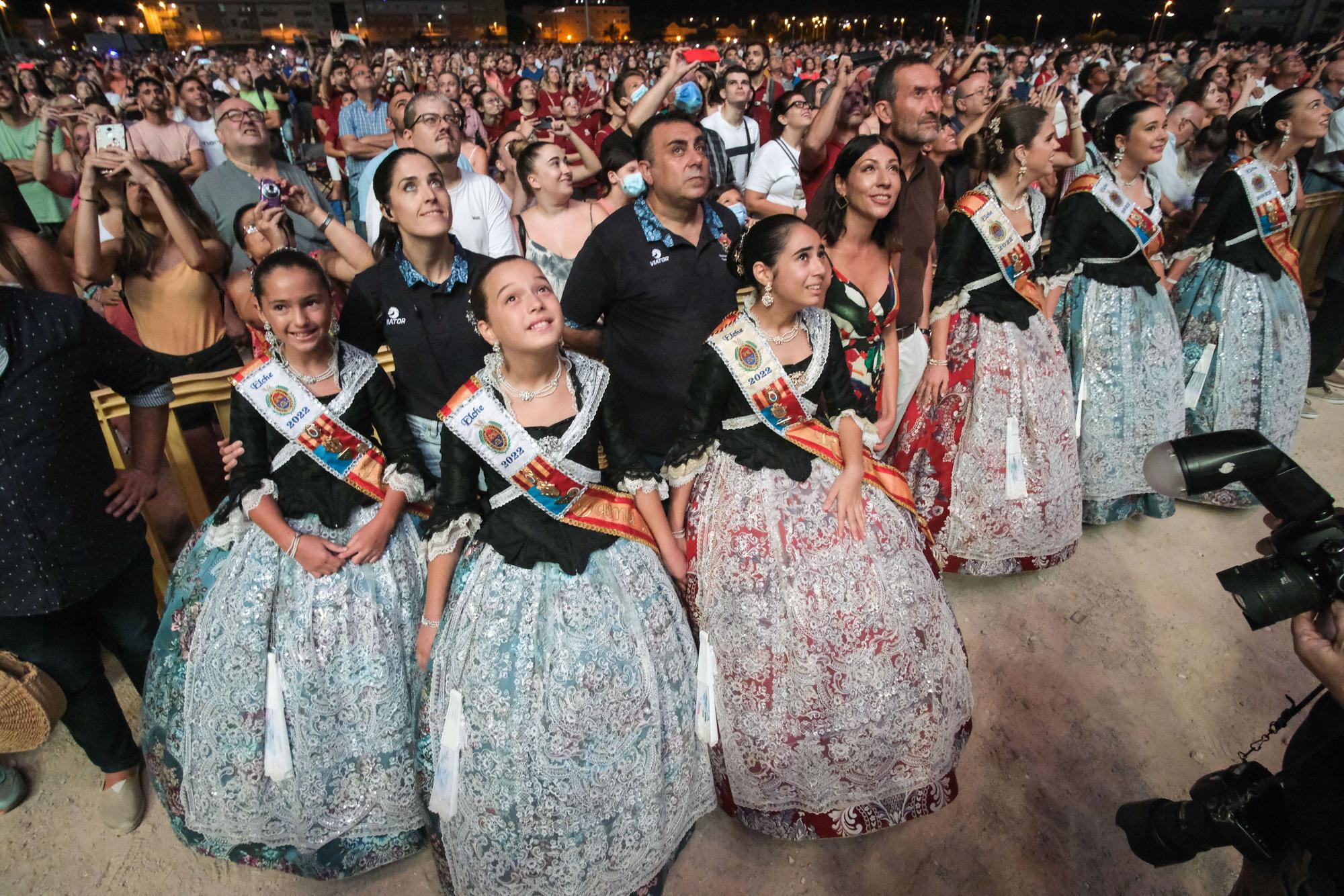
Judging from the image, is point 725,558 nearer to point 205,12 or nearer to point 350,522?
point 350,522

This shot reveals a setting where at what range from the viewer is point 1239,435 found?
4.91 ft

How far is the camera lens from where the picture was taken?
4.50 ft

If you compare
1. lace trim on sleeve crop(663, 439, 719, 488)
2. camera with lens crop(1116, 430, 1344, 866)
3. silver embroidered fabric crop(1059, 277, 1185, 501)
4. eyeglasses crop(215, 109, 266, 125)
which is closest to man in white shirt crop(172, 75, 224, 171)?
eyeglasses crop(215, 109, 266, 125)

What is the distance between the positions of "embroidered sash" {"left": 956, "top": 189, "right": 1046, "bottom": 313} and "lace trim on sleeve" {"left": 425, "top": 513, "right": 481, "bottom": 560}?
2646 mm

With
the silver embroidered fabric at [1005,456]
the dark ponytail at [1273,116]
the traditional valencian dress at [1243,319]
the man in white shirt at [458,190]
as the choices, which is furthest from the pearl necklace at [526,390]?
the dark ponytail at [1273,116]

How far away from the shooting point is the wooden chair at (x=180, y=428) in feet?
8.73

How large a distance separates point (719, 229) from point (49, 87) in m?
10.7

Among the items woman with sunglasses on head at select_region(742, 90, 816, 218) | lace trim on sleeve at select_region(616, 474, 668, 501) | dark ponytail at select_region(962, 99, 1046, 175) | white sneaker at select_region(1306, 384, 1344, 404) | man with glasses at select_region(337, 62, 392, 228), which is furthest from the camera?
man with glasses at select_region(337, 62, 392, 228)

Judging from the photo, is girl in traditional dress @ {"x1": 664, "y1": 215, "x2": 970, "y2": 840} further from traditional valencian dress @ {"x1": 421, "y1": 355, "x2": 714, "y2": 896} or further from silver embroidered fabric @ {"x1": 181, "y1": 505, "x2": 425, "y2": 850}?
silver embroidered fabric @ {"x1": 181, "y1": 505, "x2": 425, "y2": 850}

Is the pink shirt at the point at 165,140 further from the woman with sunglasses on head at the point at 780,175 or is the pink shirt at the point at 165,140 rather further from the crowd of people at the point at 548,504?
the woman with sunglasses on head at the point at 780,175

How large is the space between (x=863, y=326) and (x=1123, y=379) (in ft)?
5.94

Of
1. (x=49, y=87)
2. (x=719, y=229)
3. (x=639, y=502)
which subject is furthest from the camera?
(x=49, y=87)

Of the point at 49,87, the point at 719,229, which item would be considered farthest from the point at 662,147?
the point at 49,87

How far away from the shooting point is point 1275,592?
1384mm
